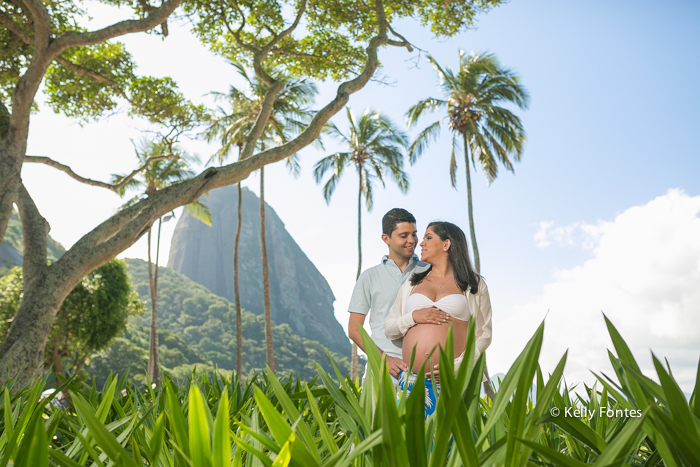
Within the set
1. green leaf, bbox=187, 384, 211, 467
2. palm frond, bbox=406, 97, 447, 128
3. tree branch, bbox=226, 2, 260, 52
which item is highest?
palm frond, bbox=406, 97, 447, 128

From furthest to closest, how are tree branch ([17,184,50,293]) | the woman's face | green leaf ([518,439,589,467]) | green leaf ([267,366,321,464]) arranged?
1. tree branch ([17,184,50,293])
2. the woman's face
3. green leaf ([267,366,321,464])
4. green leaf ([518,439,589,467])

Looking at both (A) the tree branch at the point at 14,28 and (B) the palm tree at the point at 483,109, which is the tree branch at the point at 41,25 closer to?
(A) the tree branch at the point at 14,28

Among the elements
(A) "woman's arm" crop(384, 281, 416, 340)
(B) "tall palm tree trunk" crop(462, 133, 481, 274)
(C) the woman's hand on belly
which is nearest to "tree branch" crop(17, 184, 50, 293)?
(A) "woman's arm" crop(384, 281, 416, 340)

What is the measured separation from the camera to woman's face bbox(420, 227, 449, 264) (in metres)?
2.12

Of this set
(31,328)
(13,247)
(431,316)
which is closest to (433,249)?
(431,316)

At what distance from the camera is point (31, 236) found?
5.58 meters

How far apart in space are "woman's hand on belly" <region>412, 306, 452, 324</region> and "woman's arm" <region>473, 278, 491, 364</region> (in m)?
0.20

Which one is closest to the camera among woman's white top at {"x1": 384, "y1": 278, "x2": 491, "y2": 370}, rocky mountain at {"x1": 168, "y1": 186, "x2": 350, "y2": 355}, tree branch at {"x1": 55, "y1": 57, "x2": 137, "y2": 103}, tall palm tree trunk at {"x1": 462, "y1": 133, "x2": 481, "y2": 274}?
woman's white top at {"x1": 384, "y1": 278, "x2": 491, "y2": 370}

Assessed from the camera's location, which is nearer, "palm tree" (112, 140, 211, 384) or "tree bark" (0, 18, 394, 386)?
"tree bark" (0, 18, 394, 386)

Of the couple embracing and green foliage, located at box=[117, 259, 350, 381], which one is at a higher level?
the couple embracing

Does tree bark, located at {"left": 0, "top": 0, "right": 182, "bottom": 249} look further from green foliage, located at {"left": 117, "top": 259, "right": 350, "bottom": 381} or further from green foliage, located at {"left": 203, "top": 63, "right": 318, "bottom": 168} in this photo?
green foliage, located at {"left": 117, "top": 259, "right": 350, "bottom": 381}

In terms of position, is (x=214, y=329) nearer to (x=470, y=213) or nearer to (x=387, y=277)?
(x=470, y=213)

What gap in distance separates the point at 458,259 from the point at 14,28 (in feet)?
25.7

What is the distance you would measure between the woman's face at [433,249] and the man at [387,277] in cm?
39
